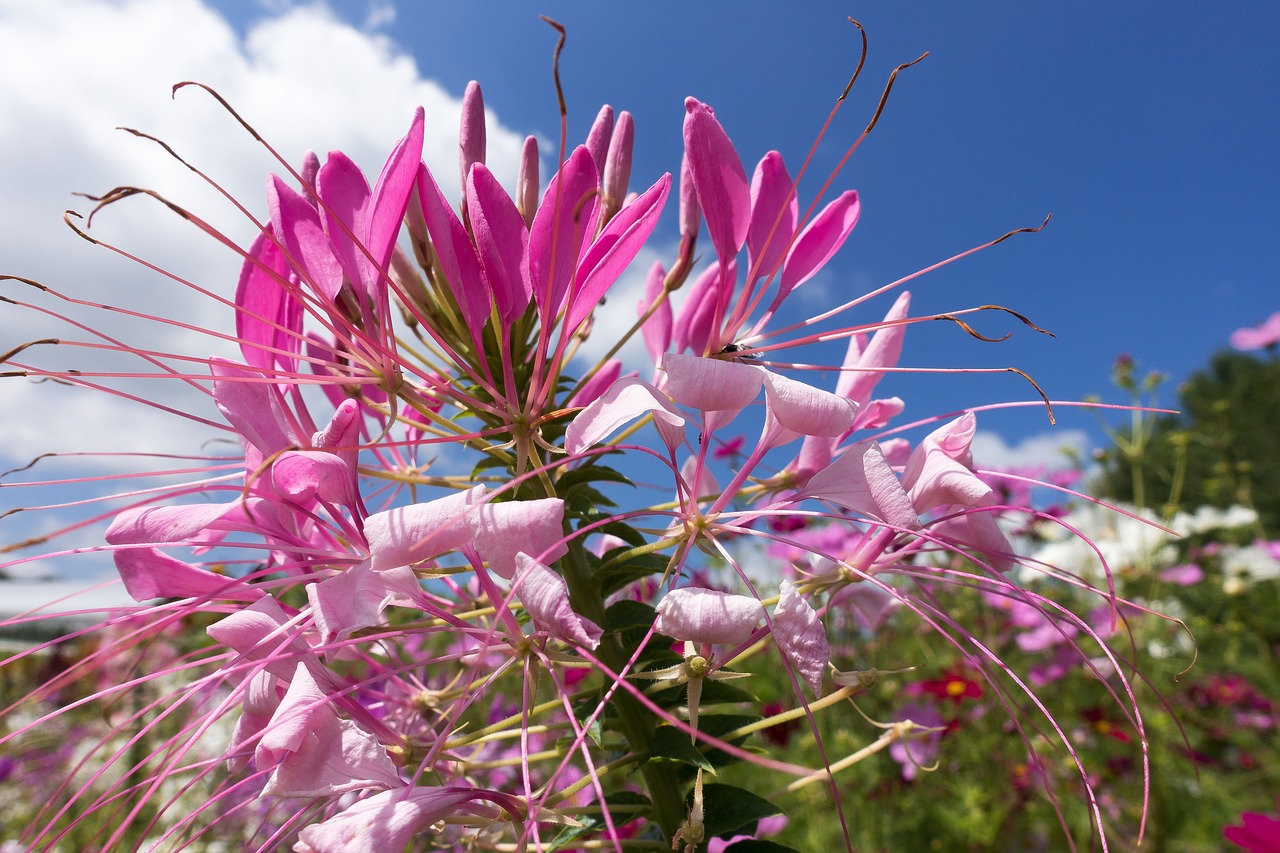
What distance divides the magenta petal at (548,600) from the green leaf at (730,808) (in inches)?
19.1

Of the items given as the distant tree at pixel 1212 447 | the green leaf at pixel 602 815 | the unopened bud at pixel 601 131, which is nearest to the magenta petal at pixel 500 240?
the unopened bud at pixel 601 131

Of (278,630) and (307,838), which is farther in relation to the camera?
(278,630)

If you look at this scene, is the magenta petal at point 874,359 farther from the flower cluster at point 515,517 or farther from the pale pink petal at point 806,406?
the pale pink petal at point 806,406

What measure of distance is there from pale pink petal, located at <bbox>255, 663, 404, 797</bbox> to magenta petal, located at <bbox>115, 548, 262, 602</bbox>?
299 mm

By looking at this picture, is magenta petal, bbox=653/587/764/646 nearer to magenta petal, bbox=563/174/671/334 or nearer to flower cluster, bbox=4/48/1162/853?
flower cluster, bbox=4/48/1162/853

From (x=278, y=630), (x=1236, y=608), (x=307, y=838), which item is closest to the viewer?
(x=307, y=838)

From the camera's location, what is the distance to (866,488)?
45.5 inches

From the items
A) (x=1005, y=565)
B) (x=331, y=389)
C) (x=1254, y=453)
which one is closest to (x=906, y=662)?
(x=1005, y=565)

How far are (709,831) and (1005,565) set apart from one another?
68 cm

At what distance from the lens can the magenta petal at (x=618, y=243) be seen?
1175mm

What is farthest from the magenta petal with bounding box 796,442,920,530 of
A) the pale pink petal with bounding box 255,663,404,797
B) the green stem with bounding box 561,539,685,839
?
the pale pink petal with bounding box 255,663,404,797

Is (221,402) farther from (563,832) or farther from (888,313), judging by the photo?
(888,313)

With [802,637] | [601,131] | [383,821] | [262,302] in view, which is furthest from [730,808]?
[601,131]

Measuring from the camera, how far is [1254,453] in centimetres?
1664
